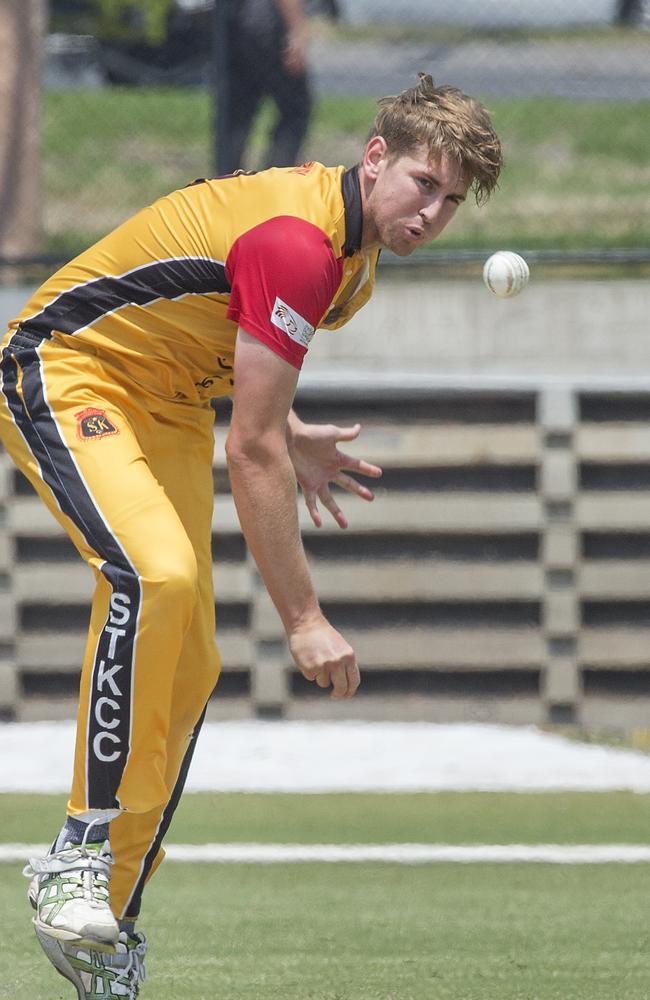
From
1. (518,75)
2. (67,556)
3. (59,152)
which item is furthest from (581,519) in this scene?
(59,152)

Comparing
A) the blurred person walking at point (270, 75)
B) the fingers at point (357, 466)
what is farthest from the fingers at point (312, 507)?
the blurred person walking at point (270, 75)

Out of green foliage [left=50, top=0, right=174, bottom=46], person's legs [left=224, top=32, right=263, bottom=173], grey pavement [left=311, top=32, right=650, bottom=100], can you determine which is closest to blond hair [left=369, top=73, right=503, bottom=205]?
person's legs [left=224, top=32, right=263, bottom=173]

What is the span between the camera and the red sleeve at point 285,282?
3662 mm

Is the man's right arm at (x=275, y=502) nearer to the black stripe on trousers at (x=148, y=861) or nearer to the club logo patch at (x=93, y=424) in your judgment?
the club logo patch at (x=93, y=424)

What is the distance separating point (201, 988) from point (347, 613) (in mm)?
3602

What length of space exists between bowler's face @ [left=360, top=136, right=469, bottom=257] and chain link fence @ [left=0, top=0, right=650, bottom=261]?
5.02 metres

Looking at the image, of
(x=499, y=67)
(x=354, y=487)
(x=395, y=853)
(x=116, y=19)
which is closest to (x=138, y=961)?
(x=354, y=487)

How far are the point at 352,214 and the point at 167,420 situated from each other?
0.71 meters

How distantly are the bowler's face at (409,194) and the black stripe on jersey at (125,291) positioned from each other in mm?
386

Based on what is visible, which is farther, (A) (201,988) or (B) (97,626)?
(A) (201,988)

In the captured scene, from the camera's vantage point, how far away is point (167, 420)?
4.14 m

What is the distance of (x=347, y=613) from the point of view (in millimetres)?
7609

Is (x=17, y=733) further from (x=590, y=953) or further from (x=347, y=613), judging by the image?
(x=590, y=953)

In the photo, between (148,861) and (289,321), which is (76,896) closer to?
(148,861)
